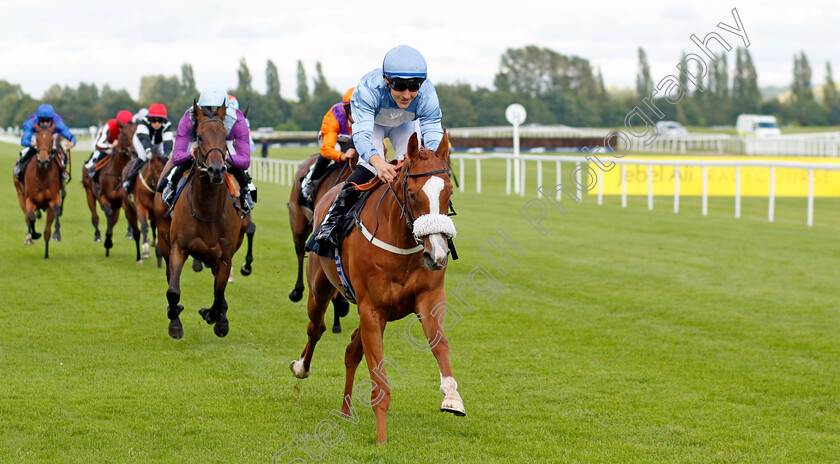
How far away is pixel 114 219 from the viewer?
1411 centimetres

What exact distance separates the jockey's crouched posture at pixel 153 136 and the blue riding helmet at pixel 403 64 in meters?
6.90

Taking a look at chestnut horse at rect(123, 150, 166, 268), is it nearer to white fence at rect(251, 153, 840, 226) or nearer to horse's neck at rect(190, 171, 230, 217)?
horse's neck at rect(190, 171, 230, 217)

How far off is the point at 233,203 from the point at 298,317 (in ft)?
4.84

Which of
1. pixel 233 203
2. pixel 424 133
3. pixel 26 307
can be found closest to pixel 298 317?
pixel 233 203

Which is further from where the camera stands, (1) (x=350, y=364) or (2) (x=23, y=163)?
(2) (x=23, y=163)

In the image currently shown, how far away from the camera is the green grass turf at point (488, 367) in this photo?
5238mm

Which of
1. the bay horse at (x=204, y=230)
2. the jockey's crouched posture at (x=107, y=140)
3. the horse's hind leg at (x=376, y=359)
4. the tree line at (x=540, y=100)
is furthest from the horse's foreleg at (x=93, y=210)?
the tree line at (x=540, y=100)

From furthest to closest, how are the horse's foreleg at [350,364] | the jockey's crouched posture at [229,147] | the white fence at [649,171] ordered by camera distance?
the white fence at [649,171], the jockey's crouched posture at [229,147], the horse's foreleg at [350,364]

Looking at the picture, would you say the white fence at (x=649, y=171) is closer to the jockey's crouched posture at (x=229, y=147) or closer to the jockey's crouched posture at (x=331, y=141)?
the jockey's crouched posture at (x=331, y=141)

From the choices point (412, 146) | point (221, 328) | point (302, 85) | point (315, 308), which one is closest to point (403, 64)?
point (412, 146)

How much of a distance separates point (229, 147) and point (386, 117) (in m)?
3.29

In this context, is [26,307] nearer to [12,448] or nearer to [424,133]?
[12,448]

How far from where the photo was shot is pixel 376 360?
4.99 meters

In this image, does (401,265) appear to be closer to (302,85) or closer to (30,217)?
(30,217)
